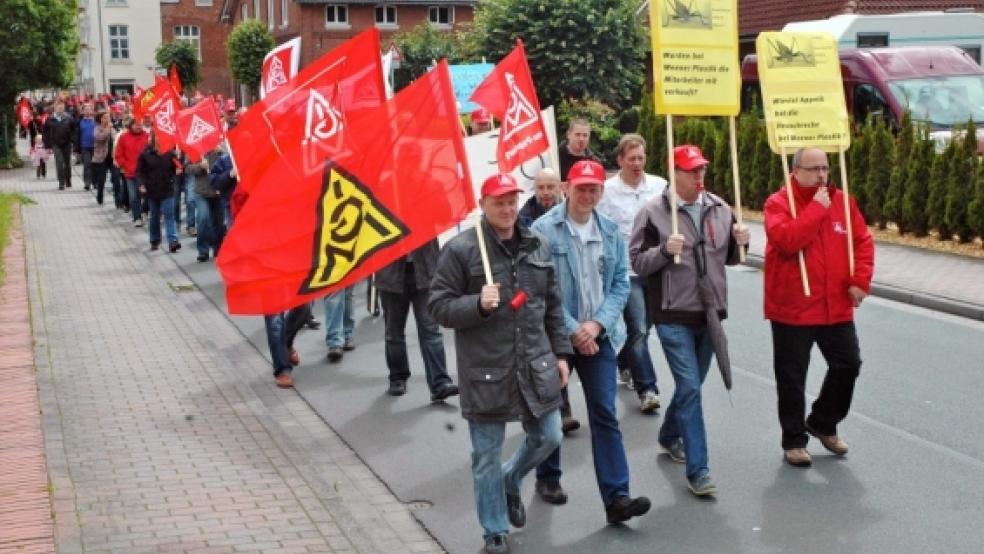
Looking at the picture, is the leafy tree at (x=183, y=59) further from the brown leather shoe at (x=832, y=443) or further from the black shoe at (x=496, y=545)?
the black shoe at (x=496, y=545)

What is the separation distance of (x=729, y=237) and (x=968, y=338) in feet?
17.3

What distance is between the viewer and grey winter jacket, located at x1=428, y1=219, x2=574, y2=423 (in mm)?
6520

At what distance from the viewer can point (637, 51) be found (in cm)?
3356

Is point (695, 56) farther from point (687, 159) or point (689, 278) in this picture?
point (689, 278)

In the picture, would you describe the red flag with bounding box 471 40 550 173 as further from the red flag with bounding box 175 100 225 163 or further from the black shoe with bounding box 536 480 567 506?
the red flag with bounding box 175 100 225 163

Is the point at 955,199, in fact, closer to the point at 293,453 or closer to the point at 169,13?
the point at 293,453

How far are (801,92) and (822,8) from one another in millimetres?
25708

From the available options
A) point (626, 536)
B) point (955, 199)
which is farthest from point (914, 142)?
point (626, 536)

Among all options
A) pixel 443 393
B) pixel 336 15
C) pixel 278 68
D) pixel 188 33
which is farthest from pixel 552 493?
pixel 188 33

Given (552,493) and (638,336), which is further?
(638,336)

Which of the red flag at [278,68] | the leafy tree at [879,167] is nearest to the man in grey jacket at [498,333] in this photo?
the red flag at [278,68]

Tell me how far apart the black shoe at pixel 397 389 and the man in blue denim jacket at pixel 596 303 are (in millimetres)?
3371

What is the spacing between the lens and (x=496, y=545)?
670 cm

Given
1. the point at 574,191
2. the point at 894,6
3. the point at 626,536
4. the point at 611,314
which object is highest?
the point at 894,6
